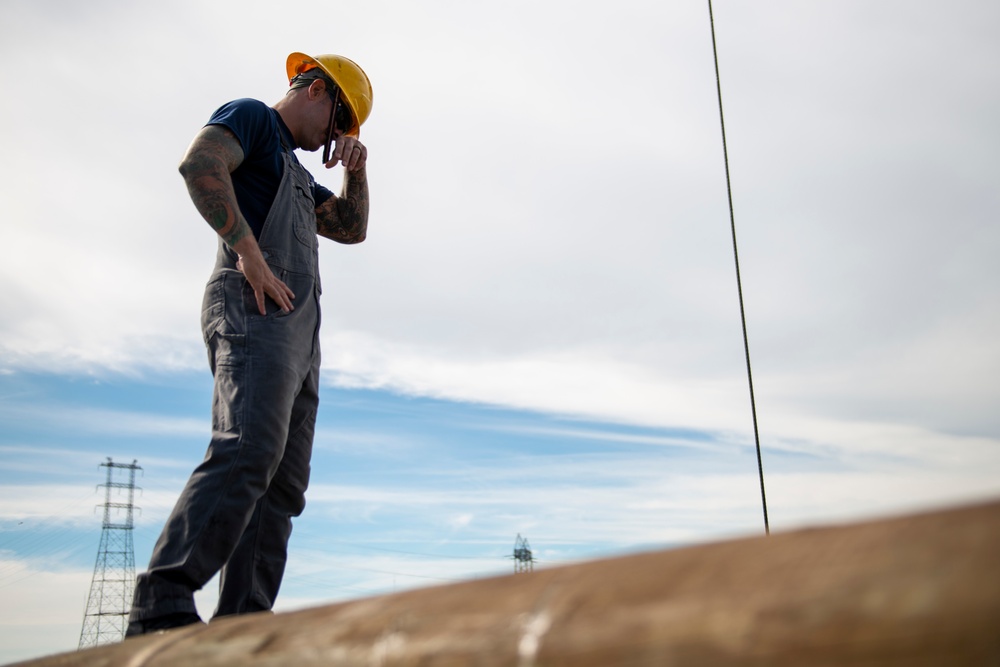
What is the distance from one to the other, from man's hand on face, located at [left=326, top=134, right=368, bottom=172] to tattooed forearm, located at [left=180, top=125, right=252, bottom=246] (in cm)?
61

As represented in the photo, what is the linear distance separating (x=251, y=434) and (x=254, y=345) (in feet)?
0.79

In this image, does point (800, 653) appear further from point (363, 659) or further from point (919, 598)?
point (363, 659)

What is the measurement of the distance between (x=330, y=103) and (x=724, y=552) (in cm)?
240

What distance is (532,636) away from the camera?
65 cm

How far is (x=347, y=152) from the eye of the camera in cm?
280

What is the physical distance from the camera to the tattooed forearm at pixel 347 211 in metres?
3.03

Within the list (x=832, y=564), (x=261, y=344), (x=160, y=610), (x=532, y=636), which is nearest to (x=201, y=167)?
(x=261, y=344)

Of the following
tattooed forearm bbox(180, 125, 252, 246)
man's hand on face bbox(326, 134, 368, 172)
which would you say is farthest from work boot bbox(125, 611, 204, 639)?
man's hand on face bbox(326, 134, 368, 172)

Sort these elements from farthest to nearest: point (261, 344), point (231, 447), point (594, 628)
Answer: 1. point (261, 344)
2. point (231, 447)
3. point (594, 628)

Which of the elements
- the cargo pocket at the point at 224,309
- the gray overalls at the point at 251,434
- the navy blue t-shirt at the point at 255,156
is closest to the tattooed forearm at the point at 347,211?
the gray overalls at the point at 251,434

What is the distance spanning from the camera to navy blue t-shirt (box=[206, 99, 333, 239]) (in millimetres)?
2336

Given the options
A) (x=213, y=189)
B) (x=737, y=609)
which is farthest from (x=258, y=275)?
(x=737, y=609)

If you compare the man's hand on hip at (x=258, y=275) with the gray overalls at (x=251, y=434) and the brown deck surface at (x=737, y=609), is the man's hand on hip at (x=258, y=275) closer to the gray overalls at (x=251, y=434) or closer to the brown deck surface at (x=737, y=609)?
the gray overalls at (x=251, y=434)

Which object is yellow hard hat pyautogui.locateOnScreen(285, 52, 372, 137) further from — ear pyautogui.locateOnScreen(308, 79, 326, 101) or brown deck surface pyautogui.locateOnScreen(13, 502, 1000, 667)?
brown deck surface pyautogui.locateOnScreen(13, 502, 1000, 667)
